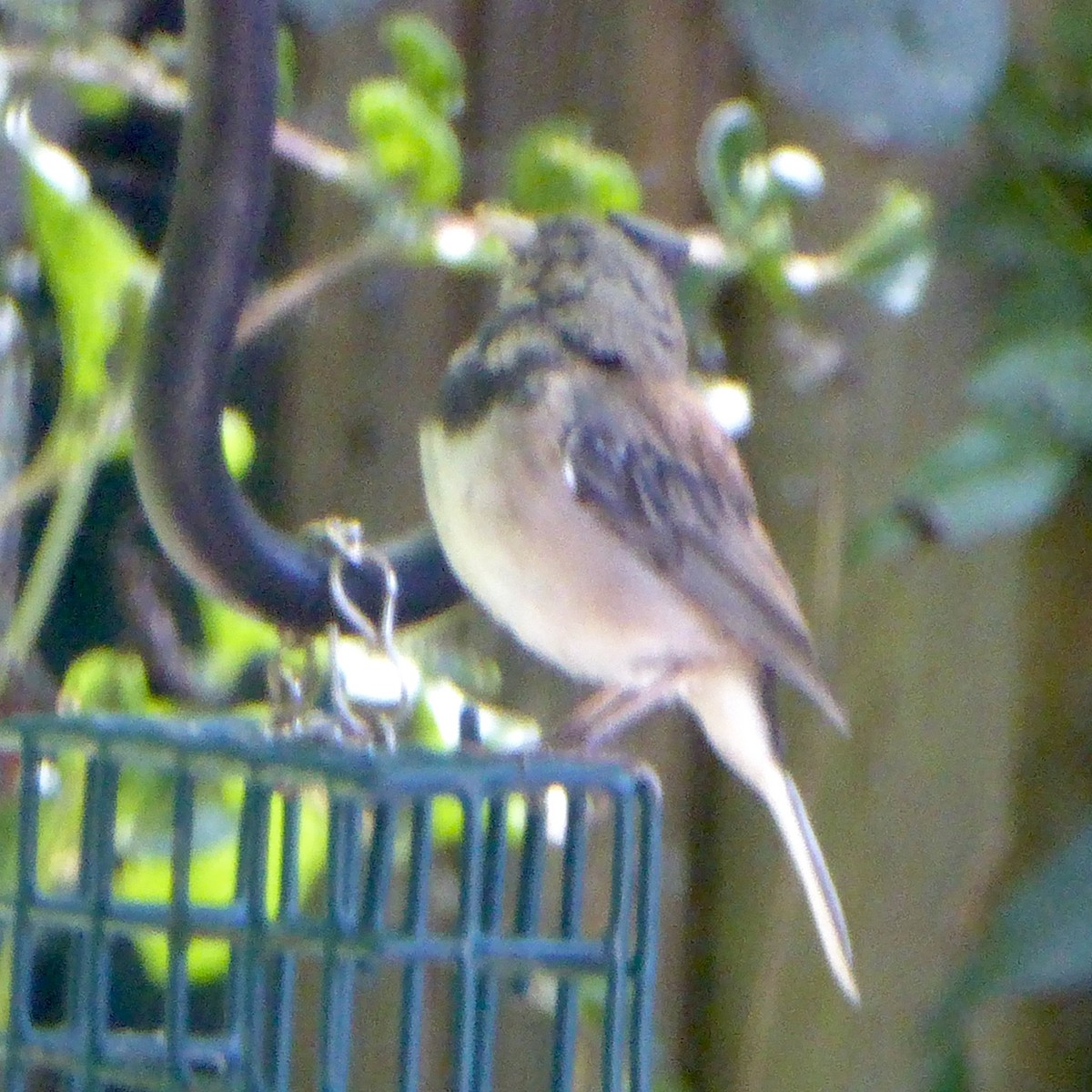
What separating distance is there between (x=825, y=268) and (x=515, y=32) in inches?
21.7

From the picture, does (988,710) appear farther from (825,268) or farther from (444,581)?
(444,581)

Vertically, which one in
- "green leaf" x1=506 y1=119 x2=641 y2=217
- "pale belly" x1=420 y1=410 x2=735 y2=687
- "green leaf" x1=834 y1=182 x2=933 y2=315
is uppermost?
"green leaf" x1=506 y1=119 x2=641 y2=217

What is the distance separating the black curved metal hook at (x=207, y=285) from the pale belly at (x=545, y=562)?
1.08 feet

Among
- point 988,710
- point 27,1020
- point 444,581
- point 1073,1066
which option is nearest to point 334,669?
point 444,581

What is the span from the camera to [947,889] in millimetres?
2244

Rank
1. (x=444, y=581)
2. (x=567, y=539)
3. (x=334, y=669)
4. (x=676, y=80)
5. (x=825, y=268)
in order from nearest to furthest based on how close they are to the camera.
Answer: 1. (x=334, y=669)
2. (x=444, y=581)
3. (x=567, y=539)
4. (x=825, y=268)
5. (x=676, y=80)

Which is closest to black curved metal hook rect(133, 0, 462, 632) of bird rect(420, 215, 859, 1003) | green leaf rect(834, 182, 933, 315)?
bird rect(420, 215, 859, 1003)

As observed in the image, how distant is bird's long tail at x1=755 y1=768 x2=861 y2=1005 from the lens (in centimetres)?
194

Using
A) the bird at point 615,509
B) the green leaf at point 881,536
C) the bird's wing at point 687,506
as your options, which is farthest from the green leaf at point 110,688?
the green leaf at point 881,536

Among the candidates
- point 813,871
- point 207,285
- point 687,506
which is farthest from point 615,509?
point 207,285

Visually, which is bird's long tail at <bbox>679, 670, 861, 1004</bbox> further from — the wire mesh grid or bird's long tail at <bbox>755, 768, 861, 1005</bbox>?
the wire mesh grid

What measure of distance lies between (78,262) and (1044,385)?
102 cm

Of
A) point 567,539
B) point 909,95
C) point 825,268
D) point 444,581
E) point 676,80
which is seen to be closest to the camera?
point 444,581

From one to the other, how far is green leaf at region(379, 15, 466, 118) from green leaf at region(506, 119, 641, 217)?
0.11 m
